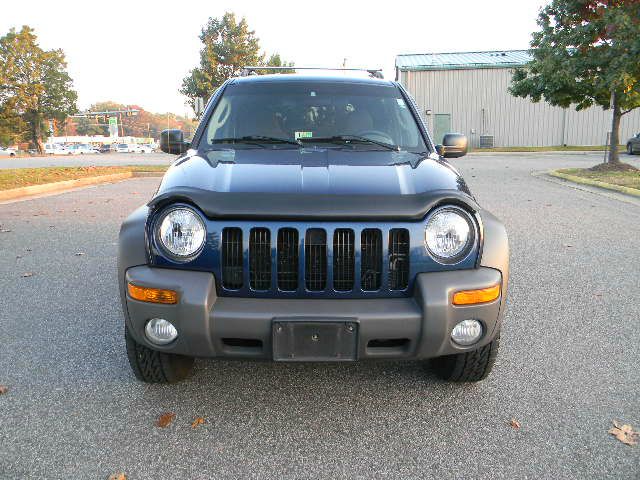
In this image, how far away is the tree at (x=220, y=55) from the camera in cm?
3250

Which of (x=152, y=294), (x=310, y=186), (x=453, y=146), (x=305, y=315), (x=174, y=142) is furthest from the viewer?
(x=453, y=146)

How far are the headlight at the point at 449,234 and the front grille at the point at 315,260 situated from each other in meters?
0.13

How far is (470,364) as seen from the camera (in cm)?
289

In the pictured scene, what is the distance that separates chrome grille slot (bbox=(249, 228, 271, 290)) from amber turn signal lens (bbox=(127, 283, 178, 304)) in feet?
1.14

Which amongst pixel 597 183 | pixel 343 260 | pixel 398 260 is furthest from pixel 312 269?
pixel 597 183

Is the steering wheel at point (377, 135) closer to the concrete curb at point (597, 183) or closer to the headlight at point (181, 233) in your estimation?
the headlight at point (181, 233)

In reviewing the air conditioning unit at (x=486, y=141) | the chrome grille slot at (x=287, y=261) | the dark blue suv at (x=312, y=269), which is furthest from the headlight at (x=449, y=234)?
the air conditioning unit at (x=486, y=141)

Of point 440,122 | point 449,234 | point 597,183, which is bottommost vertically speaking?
point 597,183

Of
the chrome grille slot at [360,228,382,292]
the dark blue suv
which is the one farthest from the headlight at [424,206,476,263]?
the chrome grille slot at [360,228,382,292]

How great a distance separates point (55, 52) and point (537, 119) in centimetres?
4324

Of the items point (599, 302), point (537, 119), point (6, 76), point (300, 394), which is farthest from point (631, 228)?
point (6, 76)

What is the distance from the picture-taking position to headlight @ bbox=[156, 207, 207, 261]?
Result: 8.28ft

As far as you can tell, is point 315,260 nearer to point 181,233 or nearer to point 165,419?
point 181,233

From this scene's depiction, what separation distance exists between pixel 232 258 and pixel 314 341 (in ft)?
1.73
